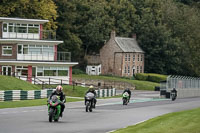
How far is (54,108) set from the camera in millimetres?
23828

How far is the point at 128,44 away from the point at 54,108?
266 feet

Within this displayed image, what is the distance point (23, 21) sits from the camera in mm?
69062

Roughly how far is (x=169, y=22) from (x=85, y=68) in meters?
21.6

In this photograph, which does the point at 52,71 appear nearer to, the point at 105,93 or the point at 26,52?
the point at 26,52

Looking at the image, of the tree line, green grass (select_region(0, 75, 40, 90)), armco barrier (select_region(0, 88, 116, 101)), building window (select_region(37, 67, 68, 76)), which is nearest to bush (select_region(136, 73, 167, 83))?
the tree line

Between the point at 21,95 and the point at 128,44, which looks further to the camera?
the point at 128,44

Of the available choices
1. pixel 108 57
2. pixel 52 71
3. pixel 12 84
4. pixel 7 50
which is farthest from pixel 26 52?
pixel 108 57

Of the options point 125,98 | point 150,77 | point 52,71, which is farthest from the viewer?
point 150,77

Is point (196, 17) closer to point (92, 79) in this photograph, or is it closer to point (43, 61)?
point (92, 79)

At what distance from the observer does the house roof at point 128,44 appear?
103 meters

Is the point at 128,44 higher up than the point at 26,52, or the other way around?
the point at 128,44

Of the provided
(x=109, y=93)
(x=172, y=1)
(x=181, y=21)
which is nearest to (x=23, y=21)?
(x=109, y=93)

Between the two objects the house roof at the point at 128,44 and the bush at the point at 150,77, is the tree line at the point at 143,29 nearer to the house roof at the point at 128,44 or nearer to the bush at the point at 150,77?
the house roof at the point at 128,44

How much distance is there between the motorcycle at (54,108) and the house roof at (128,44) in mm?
78133
